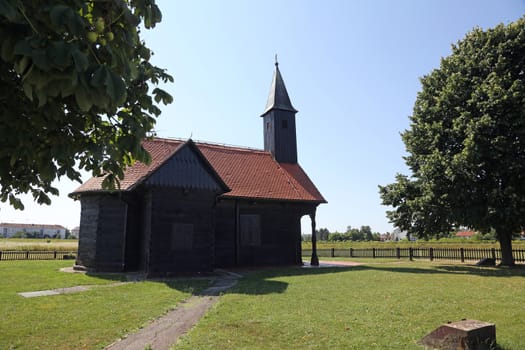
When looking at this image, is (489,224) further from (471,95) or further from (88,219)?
(88,219)

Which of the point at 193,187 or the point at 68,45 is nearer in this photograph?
the point at 68,45

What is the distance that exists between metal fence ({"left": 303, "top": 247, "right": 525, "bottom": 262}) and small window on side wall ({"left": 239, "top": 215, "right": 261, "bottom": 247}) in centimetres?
1435

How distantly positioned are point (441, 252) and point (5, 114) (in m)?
30.3

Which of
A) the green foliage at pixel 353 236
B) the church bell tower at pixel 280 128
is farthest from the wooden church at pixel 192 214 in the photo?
the green foliage at pixel 353 236

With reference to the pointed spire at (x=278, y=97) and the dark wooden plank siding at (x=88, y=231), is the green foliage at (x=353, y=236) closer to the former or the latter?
the pointed spire at (x=278, y=97)

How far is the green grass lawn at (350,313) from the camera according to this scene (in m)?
6.59

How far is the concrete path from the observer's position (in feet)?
21.3

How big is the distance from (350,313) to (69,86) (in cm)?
818

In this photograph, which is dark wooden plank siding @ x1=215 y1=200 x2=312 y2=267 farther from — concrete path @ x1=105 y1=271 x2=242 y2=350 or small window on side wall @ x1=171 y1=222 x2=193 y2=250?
concrete path @ x1=105 y1=271 x2=242 y2=350

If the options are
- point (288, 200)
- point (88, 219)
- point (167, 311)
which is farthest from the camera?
point (288, 200)

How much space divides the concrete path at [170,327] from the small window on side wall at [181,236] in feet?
16.8

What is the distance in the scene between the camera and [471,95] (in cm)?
2025

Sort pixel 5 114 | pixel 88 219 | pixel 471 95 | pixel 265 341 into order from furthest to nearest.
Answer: pixel 471 95
pixel 88 219
pixel 265 341
pixel 5 114

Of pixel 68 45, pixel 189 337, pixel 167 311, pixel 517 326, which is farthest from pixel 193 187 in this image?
pixel 68 45
